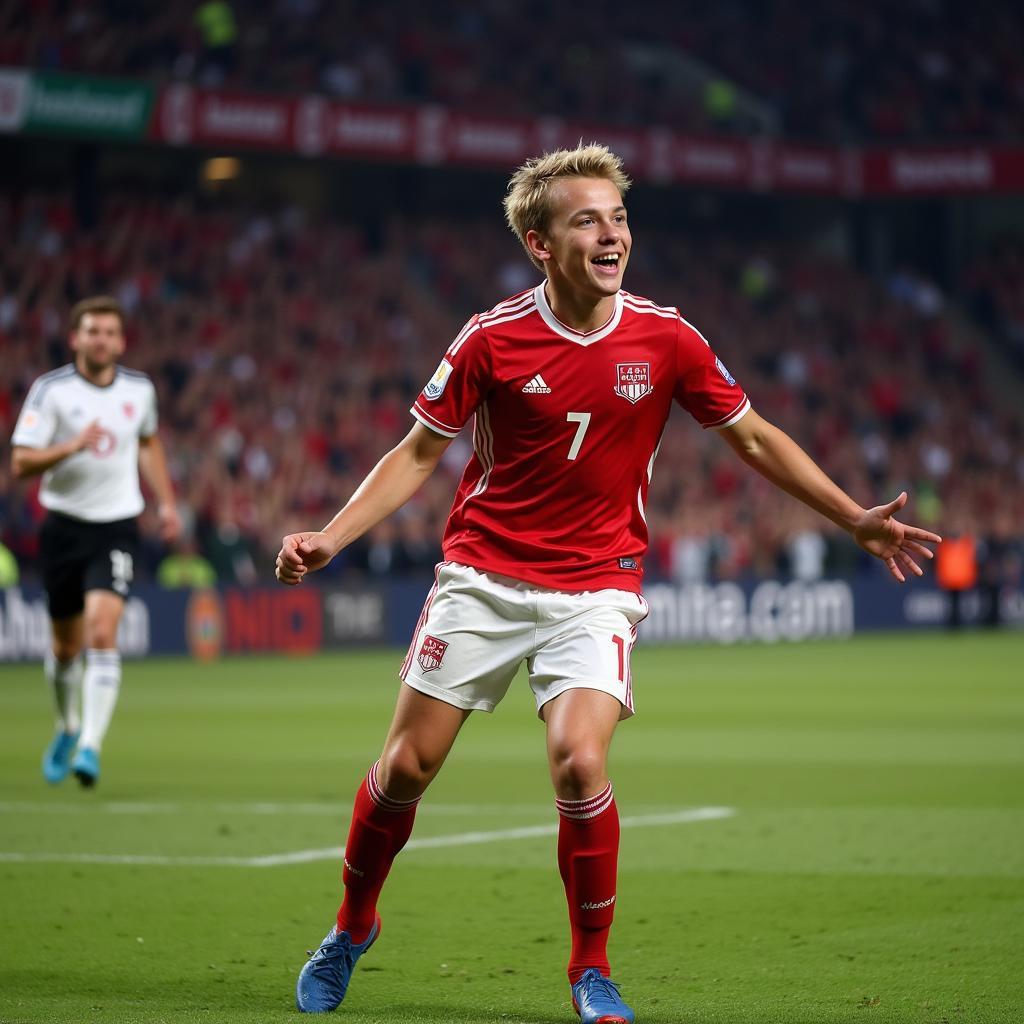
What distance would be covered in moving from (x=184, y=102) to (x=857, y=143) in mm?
16097

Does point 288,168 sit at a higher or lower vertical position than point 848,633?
higher

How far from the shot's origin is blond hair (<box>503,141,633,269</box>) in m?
5.57

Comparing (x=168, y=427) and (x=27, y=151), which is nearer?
(x=168, y=427)

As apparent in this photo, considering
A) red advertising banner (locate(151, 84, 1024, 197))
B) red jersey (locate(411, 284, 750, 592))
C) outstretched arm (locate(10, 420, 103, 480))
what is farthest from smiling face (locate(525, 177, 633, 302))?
red advertising banner (locate(151, 84, 1024, 197))

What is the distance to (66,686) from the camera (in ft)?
37.0

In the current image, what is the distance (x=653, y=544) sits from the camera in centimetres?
3148

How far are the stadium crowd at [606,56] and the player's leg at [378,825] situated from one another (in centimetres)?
2542

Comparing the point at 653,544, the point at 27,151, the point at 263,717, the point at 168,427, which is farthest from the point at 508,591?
the point at 27,151

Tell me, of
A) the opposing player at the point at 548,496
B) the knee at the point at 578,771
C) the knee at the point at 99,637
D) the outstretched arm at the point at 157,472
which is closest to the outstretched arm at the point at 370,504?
the opposing player at the point at 548,496

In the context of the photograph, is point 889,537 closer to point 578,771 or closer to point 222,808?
point 578,771

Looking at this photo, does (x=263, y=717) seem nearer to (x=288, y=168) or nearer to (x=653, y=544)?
(x=653, y=544)

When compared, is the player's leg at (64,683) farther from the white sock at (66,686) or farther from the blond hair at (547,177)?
the blond hair at (547,177)

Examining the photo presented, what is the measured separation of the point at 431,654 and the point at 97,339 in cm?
598

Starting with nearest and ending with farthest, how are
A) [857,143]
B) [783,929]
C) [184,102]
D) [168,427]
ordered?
1. [783,929]
2. [168,427]
3. [184,102]
4. [857,143]
